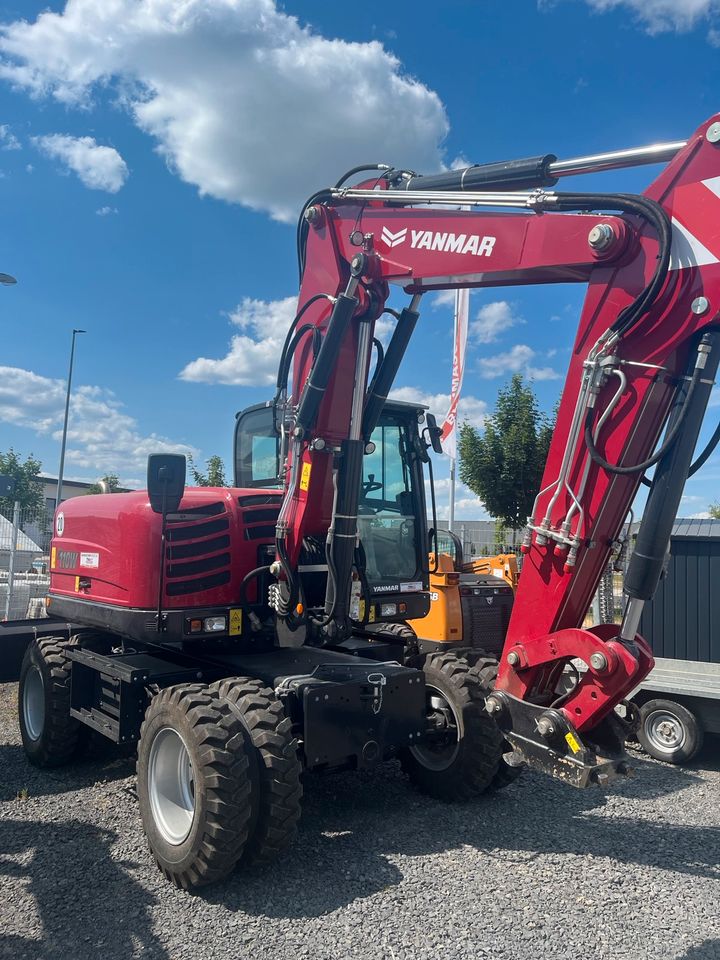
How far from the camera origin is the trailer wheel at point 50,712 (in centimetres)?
630

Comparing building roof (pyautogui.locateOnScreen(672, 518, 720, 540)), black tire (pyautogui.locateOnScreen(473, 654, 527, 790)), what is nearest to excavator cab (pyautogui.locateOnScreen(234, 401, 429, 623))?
black tire (pyautogui.locateOnScreen(473, 654, 527, 790))

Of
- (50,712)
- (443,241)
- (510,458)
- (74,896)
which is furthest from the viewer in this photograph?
(510,458)

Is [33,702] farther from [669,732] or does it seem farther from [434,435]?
[669,732]

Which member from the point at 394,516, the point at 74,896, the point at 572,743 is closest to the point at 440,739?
the point at 394,516

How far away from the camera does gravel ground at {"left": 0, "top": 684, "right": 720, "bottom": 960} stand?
3.77 metres

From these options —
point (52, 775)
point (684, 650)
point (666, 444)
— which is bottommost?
point (52, 775)

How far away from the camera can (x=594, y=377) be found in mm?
3785

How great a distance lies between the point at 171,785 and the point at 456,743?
198 centimetres

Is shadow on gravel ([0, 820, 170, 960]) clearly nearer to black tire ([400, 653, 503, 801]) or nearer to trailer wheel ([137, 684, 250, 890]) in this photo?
trailer wheel ([137, 684, 250, 890])

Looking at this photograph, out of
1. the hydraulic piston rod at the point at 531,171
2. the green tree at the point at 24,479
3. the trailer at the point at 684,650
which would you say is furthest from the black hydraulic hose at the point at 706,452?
the green tree at the point at 24,479

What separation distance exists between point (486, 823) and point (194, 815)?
6.67 ft

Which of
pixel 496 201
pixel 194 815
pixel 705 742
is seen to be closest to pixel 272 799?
pixel 194 815

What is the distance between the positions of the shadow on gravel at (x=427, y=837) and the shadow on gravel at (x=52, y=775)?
1741 mm

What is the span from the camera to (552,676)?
157 inches
